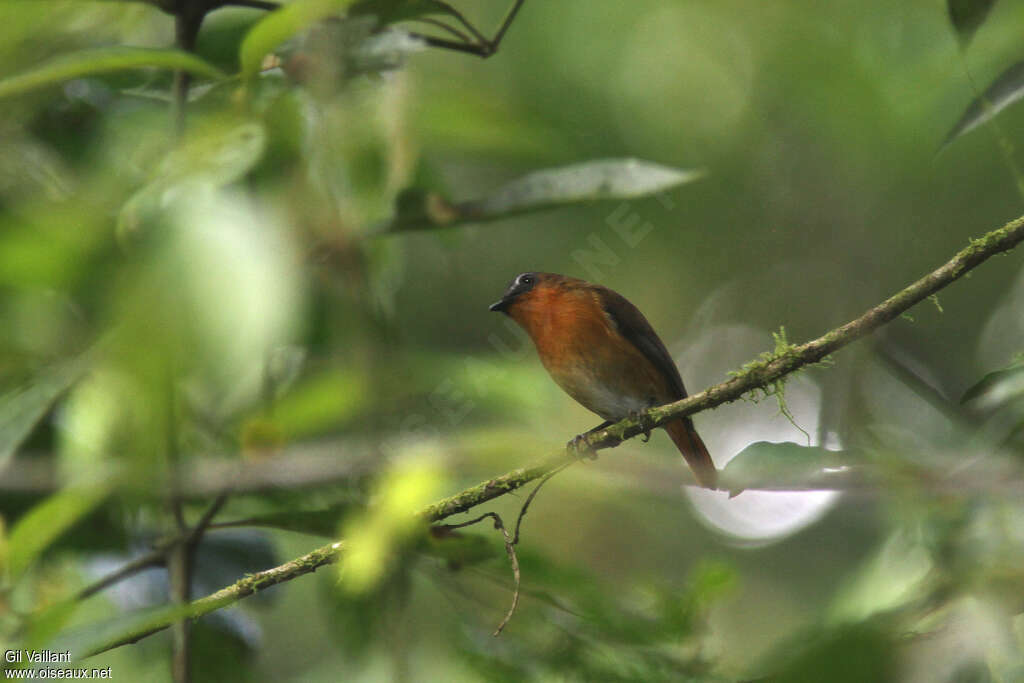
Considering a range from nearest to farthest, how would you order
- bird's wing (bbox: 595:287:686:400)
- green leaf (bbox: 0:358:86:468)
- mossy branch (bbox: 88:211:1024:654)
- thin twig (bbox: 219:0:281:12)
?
1. mossy branch (bbox: 88:211:1024:654)
2. green leaf (bbox: 0:358:86:468)
3. thin twig (bbox: 219:0:281:12)
4. bird's wing (bbox: 595:287:686:400)

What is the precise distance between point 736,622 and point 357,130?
6404mm

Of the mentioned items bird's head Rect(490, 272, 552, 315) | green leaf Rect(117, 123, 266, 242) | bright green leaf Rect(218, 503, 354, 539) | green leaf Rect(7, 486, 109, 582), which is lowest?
bird's head Rect(490, 272, 552, 315)

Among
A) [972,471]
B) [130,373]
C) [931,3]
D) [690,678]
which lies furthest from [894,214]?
[130,373]

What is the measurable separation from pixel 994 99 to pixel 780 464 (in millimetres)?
965

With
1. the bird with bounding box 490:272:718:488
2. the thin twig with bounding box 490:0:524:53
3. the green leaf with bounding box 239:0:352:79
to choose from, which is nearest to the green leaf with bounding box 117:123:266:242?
the green leaf with bounding box 239:0:352:79

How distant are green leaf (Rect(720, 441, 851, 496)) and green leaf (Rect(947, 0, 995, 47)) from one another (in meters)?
0.93

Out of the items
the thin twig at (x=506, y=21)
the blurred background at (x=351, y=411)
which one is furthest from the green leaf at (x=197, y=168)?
the thin twig at (x=506, y=21)

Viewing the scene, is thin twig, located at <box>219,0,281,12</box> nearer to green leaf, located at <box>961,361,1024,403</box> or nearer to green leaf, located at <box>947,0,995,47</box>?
green leaf, located at <box>947,0,995,47</box>

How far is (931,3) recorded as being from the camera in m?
6.66

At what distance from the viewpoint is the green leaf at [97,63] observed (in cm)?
199

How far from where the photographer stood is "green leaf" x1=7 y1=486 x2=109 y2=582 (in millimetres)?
2082

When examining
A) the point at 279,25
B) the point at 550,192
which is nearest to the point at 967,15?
the point at 550,192

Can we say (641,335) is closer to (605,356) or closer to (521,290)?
(605,356)

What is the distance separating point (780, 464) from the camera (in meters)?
1.79
